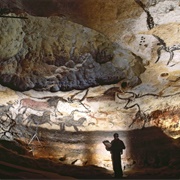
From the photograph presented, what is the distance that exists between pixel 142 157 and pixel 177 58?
6.88 ft

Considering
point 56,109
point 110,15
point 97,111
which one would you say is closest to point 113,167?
point 97,111

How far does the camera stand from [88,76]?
4941 millimetres

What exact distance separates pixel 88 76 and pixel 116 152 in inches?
62.8

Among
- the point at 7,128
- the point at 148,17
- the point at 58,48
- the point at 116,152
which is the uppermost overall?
the point at 58,48

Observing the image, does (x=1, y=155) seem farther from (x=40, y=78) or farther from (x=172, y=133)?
(x=172, y=133)

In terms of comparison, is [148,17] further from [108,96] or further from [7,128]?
[7,128]

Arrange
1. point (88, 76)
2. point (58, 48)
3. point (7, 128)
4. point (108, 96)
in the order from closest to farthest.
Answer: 1. point (58, 48)
2. point (88, 76)
3. point (108, 96)
4. point (7, 128)

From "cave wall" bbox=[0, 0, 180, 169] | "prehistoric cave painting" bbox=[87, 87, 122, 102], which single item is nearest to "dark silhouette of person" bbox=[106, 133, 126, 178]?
"cave wall" bbox=[0, 0, 180, 169]

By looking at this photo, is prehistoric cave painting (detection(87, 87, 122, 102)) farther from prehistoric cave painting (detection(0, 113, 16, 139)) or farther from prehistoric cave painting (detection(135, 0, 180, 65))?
prehistoric cave painting (detection(0, 113, 16, 139))

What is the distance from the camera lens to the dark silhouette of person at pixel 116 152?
5.57 metres

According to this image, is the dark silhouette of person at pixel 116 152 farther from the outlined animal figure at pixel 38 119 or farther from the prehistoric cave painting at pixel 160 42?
the prehistoric cave painting at pixel 160 42

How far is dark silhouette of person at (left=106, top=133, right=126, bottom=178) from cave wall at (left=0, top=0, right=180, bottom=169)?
128mm

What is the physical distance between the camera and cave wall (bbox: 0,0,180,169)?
3998mm

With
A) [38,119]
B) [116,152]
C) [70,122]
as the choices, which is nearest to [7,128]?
[38,119]
